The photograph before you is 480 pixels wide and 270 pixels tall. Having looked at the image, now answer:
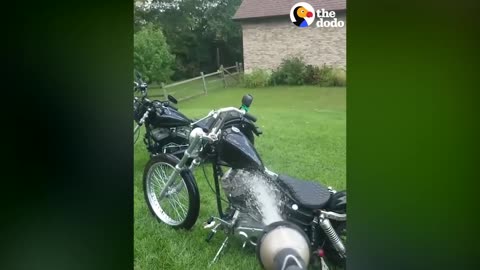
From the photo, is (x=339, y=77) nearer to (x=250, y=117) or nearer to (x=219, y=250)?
(x=250, y=117)

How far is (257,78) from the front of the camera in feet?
8.28

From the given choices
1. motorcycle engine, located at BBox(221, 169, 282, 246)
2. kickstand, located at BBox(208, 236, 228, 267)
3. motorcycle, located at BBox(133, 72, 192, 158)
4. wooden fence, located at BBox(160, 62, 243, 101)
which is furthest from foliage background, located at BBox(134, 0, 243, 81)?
kickstand, located at BBox(208, 236, 228, 267)

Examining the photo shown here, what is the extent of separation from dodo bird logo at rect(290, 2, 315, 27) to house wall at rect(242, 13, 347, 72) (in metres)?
0.02

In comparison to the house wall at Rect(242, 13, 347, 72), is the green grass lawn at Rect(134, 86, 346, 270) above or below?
below

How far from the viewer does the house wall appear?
8.06ft

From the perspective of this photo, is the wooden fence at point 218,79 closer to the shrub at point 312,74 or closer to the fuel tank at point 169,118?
the fuel tank at point 169,118

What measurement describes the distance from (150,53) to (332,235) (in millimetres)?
1311

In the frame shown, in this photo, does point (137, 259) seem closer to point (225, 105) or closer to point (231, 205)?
point (231, 205)

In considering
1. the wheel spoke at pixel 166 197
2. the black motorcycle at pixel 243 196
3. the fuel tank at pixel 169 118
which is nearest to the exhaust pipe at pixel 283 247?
the black motorcycle at pixel 243 196

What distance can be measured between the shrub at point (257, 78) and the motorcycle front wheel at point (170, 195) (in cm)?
55

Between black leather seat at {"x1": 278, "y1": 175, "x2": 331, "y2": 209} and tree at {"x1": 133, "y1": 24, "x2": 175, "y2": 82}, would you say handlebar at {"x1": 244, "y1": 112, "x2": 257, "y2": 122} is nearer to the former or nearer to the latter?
black leather seat at {"x1": 278, "y1": 175, "x2": 331, "y2": 209}
